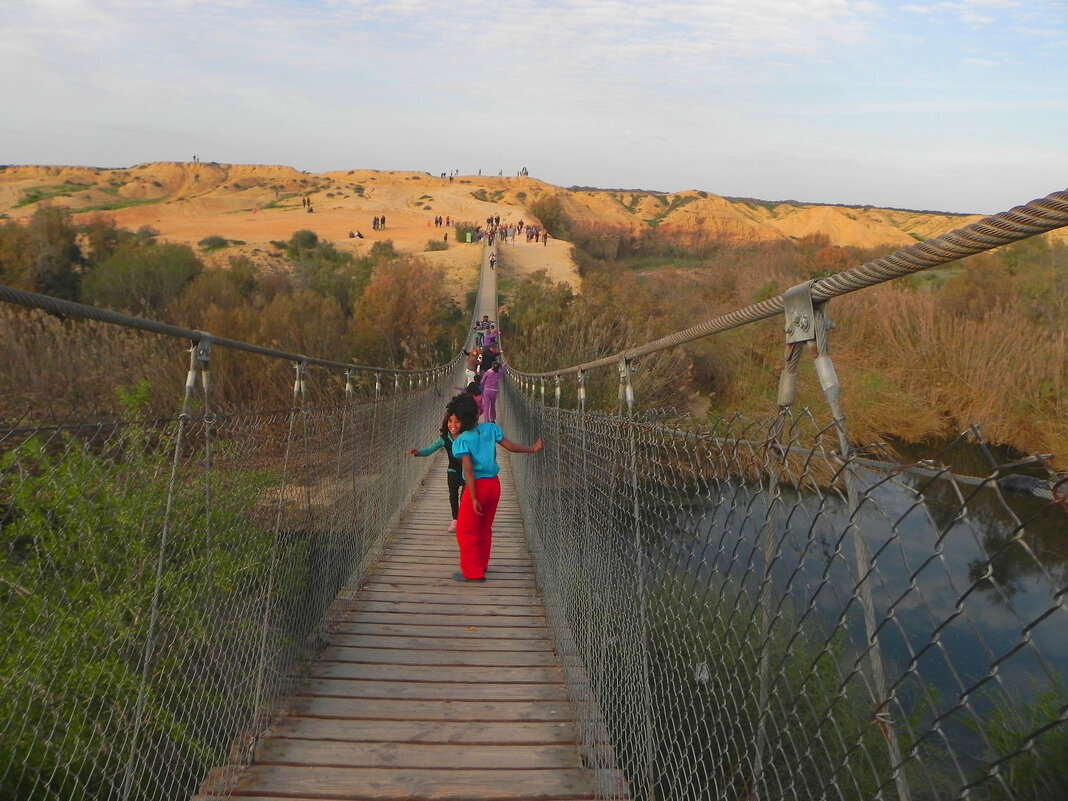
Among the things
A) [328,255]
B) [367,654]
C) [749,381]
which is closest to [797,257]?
[749,381]

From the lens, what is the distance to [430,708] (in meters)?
3.07

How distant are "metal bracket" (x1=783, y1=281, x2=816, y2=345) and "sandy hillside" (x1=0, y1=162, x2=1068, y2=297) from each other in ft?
91.7

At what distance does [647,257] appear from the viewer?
188 feet

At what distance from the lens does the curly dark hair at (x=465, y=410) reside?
14.7ft

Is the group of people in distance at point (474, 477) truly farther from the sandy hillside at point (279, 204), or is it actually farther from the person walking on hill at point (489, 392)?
the sandy hillside at point (279, 204)

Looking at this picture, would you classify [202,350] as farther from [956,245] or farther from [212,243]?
[212,243]

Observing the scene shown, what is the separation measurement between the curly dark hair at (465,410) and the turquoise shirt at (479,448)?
41mm

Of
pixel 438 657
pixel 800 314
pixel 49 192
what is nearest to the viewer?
pixel 800 314

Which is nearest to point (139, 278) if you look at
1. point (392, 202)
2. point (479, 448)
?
point (479, 448)

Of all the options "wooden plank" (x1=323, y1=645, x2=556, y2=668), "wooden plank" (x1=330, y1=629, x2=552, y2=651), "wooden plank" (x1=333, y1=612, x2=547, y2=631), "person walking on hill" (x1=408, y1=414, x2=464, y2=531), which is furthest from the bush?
"wooden plank" (x1=323, y1=645, x2=556, y2=668)

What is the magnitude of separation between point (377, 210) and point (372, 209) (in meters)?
1.11

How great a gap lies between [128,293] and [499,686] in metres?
21.1

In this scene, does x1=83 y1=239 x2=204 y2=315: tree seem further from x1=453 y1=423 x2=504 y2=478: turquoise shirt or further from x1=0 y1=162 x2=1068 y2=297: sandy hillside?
x1=453 y1=423 x2=504 y2=478: turquoise shirt

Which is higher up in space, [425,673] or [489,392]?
[489,392]
